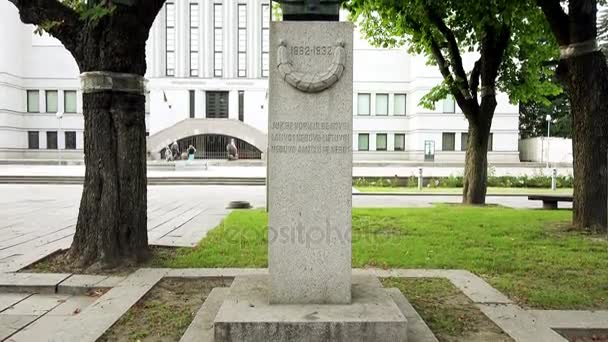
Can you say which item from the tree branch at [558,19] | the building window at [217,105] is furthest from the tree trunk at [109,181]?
the building window at [217,105]

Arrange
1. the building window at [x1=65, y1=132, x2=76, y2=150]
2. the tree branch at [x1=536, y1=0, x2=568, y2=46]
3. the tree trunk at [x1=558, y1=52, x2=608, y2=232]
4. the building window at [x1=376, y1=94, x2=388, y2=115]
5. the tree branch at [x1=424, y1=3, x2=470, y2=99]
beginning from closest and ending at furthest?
1. the tree trunk at [x1=558, y1=52, x2=608, y2=232]
2. the tree branch at [x1=536, y1=0, x2=568, y2=46]
3. the tree branch at [x1=424, y1=3, x2=470, y2=99]
4. the building window at [x1=65, y1=132, x2=76, y2=150]
5. the building window at [x1=376, y1=94, x2=388, y2=115]

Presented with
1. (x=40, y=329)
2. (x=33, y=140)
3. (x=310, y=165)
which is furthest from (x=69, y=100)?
(x=310, y=165)

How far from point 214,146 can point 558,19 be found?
4354 centimetres

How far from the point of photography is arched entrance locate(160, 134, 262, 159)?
51.3 m

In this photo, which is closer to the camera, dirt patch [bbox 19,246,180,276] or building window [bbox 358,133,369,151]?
dirt patch [bbox 19,246,180,276]

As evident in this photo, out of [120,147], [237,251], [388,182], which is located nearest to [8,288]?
[120,147]

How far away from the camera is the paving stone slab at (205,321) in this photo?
438 centimetres

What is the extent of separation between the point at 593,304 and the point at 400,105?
165ft

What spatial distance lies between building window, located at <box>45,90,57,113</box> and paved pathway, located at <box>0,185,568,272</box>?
3647 centimetres

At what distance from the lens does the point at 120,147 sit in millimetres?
7230

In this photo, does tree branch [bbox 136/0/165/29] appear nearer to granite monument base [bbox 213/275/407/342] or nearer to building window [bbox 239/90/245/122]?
granite monument base [bbox 213/275/407/342]

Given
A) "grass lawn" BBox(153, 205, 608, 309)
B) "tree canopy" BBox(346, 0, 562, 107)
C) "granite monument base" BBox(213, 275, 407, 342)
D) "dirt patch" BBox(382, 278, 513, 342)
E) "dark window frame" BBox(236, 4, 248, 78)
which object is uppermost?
"dark window frame" BBox(236, 4, 248, 78)

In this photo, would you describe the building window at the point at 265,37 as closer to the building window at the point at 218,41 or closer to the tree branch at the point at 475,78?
the building window at the point at 218,41

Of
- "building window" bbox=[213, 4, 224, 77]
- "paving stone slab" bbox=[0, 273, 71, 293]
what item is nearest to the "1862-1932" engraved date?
"paving stone slab" bbox=[0, 273, 71, 293]
